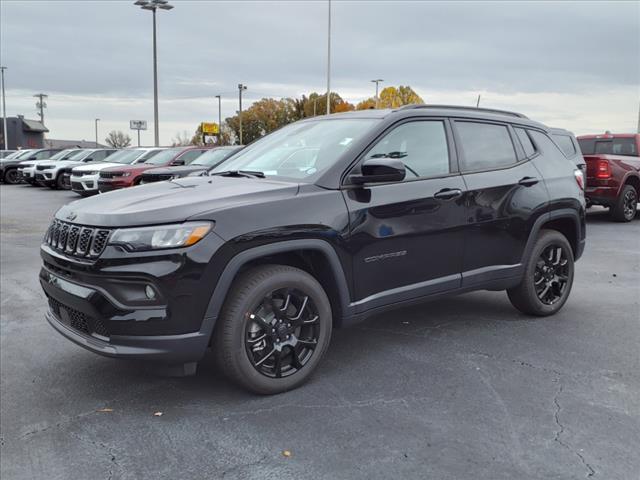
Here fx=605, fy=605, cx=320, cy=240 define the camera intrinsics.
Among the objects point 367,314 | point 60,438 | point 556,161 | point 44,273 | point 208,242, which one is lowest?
point 60,438

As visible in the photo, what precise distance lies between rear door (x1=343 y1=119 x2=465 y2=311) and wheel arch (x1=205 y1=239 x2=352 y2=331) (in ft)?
0.45

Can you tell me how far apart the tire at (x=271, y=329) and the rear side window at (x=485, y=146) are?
178 cm

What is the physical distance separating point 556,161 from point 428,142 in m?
1.64

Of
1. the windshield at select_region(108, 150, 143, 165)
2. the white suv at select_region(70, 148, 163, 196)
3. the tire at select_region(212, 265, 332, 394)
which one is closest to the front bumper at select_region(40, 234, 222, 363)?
the tire at select_region(212, 265, 332, 394)

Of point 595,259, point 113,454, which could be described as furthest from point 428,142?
point 595,259

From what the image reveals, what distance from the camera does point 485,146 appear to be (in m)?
4.92

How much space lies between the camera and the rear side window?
4746 millimetres

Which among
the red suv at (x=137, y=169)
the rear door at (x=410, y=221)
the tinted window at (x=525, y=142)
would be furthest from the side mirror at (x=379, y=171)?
the red suv at (x=137, y=169)

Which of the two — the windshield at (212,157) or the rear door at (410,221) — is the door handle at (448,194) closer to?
Answer: the rear door at (410,221)

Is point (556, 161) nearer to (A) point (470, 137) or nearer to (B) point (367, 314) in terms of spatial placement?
(A) point (470, 137)

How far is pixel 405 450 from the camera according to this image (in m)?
3.03

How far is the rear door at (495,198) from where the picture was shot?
183 inches

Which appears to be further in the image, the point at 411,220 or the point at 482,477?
the point at 411,220

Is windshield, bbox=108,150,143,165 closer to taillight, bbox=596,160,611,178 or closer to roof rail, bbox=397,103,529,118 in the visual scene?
taillight, bbox=596,160,611,178
